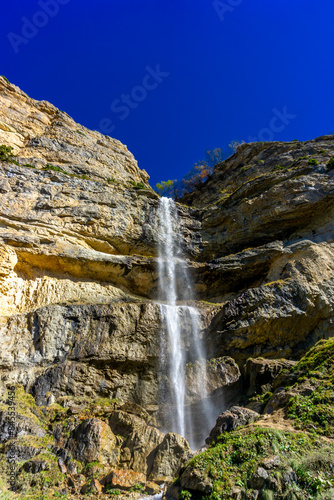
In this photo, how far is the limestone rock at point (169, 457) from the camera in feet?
36.6

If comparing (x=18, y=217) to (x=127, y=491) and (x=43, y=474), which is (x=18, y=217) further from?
(x=127, y=491)

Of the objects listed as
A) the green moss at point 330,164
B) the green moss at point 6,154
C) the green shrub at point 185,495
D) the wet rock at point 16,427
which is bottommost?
the green shrub at point 185,495

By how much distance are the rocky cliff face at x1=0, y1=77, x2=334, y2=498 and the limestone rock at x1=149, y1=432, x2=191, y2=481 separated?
0.14 ft

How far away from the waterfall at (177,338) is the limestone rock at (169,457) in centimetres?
361

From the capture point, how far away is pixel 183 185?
4722 centimetres

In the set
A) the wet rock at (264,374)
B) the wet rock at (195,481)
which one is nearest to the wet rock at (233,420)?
the wet rock at (195,481)

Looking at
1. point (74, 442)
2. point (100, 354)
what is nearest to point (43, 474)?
point (74, 442)

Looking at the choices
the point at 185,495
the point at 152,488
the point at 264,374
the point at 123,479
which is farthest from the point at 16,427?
the point at 264,374

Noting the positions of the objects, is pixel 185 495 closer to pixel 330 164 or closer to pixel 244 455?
pixel 244 455

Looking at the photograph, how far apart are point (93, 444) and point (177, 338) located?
7665 mm

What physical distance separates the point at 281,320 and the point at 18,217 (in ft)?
55.1

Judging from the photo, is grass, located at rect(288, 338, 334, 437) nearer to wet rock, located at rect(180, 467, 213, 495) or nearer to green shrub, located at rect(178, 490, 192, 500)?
wet rock, located at rect(180, 467, 213, 495)

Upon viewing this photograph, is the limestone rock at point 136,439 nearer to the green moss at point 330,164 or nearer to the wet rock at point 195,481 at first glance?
the wet rock at point 195,481

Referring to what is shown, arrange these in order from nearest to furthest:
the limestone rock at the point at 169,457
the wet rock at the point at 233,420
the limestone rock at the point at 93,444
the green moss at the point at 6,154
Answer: the wet rock at the point at 233,420 → the limestone rock at the point at 169,457 → the limestone rock at the point at 93,444 → the green moss at the point at 6,154
